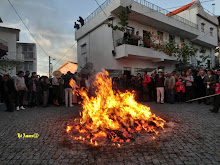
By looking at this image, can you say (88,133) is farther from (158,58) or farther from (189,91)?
(158,58)

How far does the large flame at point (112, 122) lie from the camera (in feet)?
13.6

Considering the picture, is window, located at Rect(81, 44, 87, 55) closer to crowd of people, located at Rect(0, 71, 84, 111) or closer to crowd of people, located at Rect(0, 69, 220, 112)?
crowd of people, located at Rect(0, 69, 220, 112)

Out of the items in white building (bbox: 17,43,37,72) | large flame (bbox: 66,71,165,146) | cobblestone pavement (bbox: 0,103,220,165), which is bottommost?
cobblestone pavement (bbox: 0,103,220,165)

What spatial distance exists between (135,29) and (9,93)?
41.6ft

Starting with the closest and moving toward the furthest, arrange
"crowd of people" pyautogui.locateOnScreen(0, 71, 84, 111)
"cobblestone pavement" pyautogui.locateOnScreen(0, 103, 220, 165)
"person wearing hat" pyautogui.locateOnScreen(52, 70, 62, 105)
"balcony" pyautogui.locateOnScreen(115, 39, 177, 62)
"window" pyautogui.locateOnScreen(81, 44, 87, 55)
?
1. "cobblestone pavement" pyautogui.locateOnScreen(0, 103, 220, 165)
2. "crowd of people" pyautogui.locateOnScreen(0, 71, 84, 111)
3. "person wearing hat" pyautogui.locateOnScreen(52, 70, 62, 105)
4. "balcony" pyautogui.locateOnScreen(115, 39, 177, 62)
5. "window" pyautogui.locateOnScreen(81, 44, 87, 55)

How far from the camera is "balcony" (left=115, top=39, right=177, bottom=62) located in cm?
1434

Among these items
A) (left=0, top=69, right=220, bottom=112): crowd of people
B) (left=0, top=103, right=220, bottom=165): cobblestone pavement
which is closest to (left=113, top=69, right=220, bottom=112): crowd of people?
(left=0, top=69, right=220, bottom=112): crowd of people

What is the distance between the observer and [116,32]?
49.4 feet

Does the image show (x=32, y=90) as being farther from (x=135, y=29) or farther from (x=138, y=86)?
(x=135, y=29)

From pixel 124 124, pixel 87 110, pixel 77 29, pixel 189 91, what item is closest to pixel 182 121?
pixel 124 124

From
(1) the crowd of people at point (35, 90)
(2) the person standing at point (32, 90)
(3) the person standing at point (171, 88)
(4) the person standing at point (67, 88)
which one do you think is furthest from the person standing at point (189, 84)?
(2) the person standing at point (32, 90)

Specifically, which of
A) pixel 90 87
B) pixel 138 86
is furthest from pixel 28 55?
pixel 138 86

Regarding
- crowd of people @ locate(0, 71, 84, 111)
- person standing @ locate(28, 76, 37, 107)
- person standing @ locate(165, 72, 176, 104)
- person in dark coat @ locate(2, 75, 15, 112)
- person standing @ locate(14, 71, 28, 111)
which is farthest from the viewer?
person standing @ locate(165, 72, 176, 104)

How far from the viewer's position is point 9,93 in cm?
801
